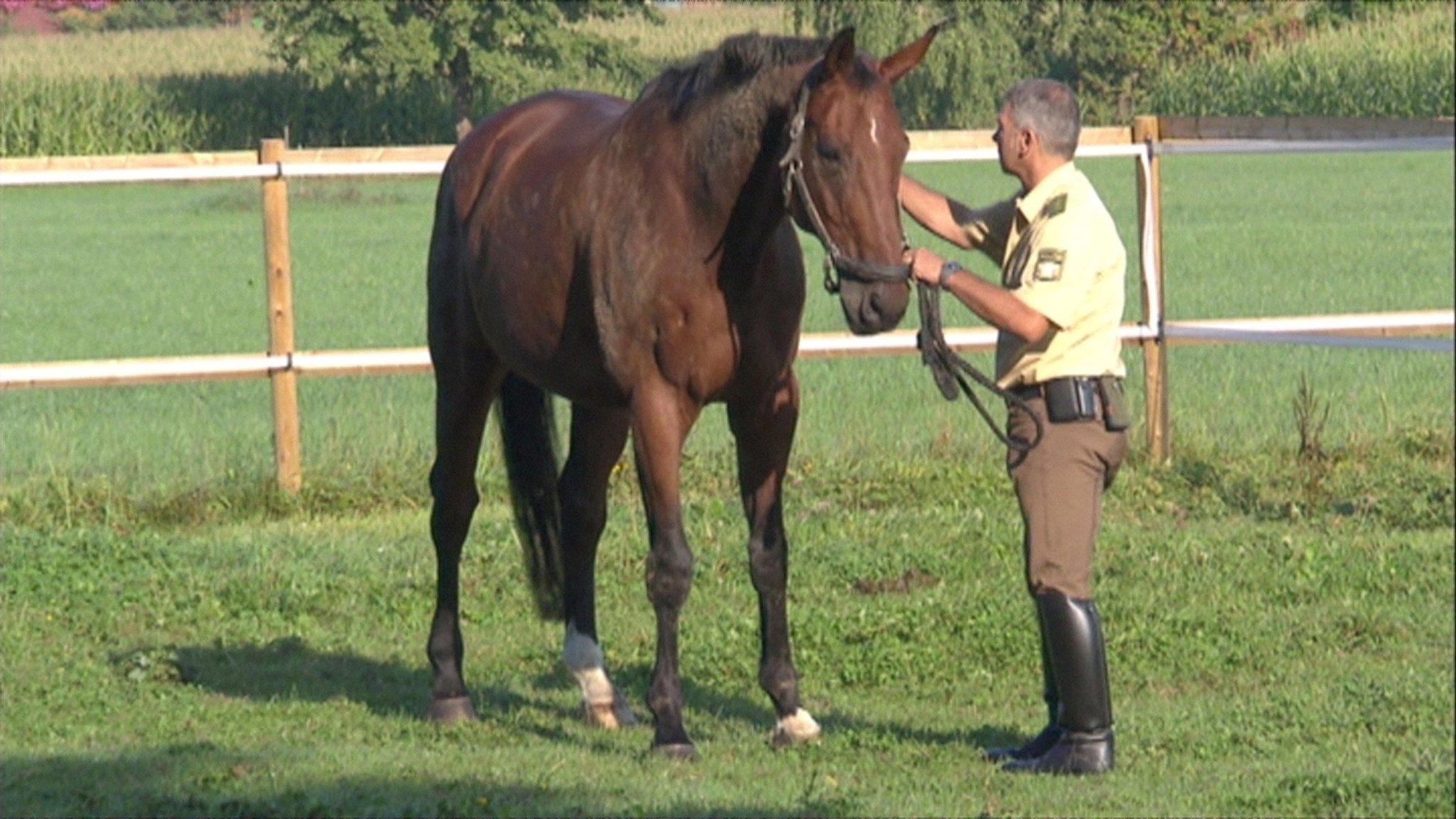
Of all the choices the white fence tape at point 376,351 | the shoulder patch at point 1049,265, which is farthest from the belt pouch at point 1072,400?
the white fence tape at point 376,351

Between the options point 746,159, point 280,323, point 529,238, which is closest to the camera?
point 746,159

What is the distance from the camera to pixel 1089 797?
575 centimetres

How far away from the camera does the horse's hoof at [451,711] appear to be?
287 inches

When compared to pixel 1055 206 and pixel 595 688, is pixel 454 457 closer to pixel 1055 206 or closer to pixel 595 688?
pixel 595 688

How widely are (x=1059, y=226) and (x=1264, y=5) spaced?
97.5ft

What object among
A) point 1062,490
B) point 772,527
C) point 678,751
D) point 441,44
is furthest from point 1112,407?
point 441,44

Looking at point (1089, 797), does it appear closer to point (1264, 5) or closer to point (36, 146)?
point (36, 146)

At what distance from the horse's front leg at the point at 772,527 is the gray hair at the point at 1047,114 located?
1.14 metres

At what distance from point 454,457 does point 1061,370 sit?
2599 millimetres

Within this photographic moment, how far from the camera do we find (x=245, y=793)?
19.1 feet

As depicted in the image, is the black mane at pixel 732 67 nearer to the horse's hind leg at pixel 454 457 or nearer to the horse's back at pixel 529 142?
the horse's back at pixel 529 142

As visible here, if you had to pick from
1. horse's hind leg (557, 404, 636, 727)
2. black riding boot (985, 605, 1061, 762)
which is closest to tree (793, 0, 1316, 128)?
horse's hind leg (557, 404, 636, 727)

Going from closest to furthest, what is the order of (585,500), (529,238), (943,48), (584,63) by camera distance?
(529,238), (585,500), (943,48), (584,63)

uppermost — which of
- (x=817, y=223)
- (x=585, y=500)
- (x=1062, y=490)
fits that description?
(x=817, y=223)
